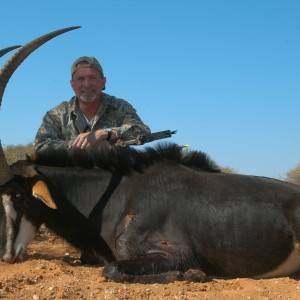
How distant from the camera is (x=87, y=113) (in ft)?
25.0

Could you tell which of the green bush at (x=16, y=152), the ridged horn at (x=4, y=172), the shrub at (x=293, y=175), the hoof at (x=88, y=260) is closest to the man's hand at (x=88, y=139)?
the ridged horn at (x=4, y=172)

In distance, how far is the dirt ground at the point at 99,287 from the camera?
159 inches

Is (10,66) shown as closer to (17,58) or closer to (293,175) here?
(17,58)

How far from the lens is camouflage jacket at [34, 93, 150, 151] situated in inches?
278

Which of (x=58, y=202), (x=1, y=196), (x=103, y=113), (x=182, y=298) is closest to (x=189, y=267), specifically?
(x=182, y=298)

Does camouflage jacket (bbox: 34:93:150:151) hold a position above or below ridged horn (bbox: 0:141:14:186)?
above

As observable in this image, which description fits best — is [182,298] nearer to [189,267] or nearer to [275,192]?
[189,267]

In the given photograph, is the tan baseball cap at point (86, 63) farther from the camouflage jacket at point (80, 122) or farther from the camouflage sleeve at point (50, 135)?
the camouflage sleeve at point (50, 135)

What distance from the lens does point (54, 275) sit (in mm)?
4656

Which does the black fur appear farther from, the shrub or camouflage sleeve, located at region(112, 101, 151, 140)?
the shrub

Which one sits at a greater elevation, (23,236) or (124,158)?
(124,158)

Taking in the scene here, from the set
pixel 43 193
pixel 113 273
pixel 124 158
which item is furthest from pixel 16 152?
pixel 113 273

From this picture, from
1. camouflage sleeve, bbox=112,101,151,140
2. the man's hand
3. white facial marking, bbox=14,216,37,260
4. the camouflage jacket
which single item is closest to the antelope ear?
white facial marking, bbox=14,216,37,260

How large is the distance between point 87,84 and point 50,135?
0.91 metres
